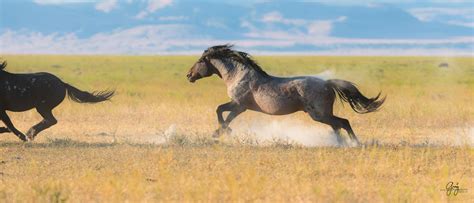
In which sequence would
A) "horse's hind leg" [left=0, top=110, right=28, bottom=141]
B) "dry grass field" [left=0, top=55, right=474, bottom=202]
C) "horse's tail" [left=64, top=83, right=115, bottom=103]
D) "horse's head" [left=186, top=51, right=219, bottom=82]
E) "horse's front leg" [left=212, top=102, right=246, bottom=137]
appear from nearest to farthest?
"dry grass field" [left=0, top=55, right=474, bottom=202] → "horse's hind leg" [left=0, top=110, right=28, bottom=141] → "horse's front leg" [left=212, top=102, right=246, bottom=137] → "horse's tail" [left=64, top=83, right=115, bottom=103] → "horse's head" [left=186, top=51, right=219, bottom=82]

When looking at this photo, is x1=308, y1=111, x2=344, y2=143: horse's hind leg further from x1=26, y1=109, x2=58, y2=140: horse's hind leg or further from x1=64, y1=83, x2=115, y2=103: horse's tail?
x1=26, y1=109, x2=58, y2=140: horse's hind leg

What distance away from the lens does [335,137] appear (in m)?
14.6

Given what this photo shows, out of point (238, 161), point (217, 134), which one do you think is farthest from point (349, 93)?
point (238, 161)

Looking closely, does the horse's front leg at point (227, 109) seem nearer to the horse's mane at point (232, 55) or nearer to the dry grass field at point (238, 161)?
the dry grass field at point (238, 161)

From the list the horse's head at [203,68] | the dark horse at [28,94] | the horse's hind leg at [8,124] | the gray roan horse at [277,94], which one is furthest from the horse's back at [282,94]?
the horse's hind leg at [8,124]

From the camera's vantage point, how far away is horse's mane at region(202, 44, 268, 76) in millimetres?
14641

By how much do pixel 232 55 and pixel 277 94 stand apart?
1046 mm

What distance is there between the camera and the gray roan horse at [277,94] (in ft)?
46.0

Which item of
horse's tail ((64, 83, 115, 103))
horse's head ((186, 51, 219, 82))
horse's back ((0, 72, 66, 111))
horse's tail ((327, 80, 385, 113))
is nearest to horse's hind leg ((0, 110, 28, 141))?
horse's back ((0, 72, 66, 111))

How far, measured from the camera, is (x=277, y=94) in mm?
14188

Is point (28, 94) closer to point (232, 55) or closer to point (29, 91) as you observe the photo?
point (29, 91)

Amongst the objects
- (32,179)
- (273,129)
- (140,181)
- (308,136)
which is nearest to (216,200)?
(140,181)

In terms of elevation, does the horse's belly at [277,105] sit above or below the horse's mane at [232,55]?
below

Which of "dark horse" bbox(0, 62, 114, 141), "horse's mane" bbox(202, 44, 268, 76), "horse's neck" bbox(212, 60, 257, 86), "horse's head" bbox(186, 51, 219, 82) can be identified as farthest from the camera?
"horse's head" bbox(186, 51, 219, 82)
